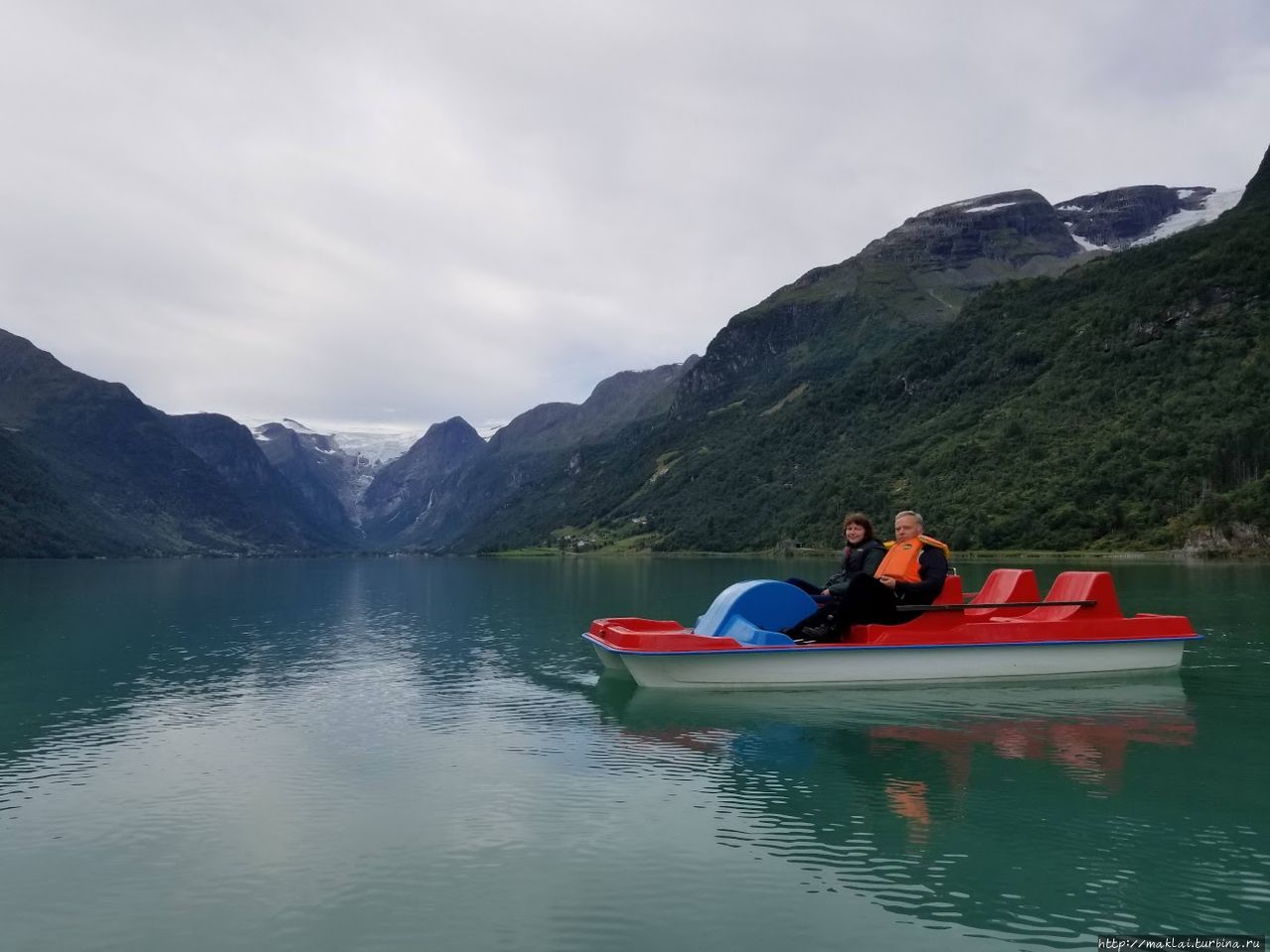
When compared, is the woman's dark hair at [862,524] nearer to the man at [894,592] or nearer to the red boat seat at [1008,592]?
the man at [894,592]

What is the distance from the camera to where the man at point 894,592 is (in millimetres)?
23438

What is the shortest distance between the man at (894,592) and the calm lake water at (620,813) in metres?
1.68

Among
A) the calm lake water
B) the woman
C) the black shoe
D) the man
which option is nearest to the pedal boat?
the man

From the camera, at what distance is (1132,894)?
34.4 feet

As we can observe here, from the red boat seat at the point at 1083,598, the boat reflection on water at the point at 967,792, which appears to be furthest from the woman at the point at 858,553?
the red boat seat at the point at 1083,598

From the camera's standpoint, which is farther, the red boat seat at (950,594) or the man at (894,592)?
the red boat seat at (950,594)

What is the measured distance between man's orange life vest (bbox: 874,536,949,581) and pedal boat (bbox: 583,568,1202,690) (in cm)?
90

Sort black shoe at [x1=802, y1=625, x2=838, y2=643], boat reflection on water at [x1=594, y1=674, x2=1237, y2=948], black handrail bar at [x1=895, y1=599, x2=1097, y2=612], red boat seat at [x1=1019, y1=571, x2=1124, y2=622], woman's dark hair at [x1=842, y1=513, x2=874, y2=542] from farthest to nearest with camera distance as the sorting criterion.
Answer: red boat seat at [x1=1019, y1=571, x2=1124, y2=622] < woman's dark hair at [x1=842, y1=513, x2=874, y2=542] < black handrail bar at [x1=895, y1=599, x2=1097, y2=612] < black shoe at [x1=802, y1=625, x2=838, y2=643] < boat reflection on water at [x1=594, y1=674, x2=1237, y2=948]

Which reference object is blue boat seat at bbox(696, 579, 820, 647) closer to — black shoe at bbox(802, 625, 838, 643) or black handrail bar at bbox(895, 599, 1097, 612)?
black shoe at bbox(802, 625, 838, 643)

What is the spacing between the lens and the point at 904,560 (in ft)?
77.5

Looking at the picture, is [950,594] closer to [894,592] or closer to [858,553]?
[894,592]

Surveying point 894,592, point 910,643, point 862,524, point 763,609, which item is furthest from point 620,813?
point 862,524

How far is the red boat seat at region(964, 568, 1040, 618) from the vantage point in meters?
26.4

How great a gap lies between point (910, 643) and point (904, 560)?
2031mm
